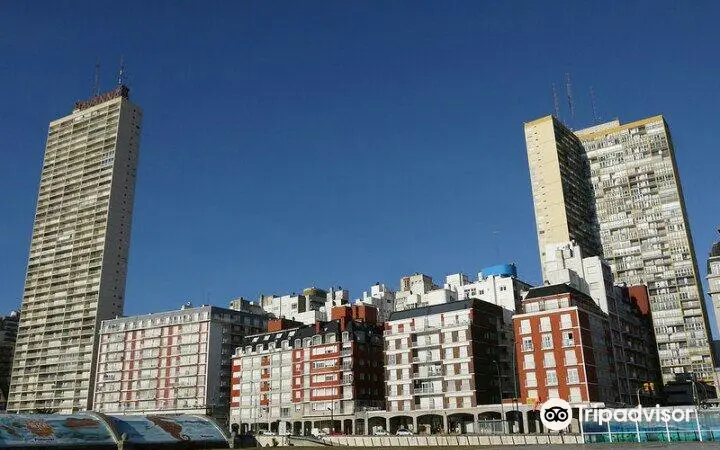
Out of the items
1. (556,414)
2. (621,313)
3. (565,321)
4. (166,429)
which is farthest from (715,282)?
(166,429)

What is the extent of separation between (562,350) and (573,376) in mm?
4562

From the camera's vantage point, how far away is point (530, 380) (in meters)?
114

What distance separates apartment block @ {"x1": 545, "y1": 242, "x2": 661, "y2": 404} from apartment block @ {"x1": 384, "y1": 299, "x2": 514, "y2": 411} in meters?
17.2

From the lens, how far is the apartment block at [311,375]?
13878 cm

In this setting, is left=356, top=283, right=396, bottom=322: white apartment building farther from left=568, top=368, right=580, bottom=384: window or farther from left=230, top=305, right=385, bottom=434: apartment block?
left=568, top=368, right=580, bottom=384: window

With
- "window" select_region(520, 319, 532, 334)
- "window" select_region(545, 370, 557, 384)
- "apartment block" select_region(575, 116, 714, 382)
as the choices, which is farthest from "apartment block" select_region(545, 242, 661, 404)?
"apartment block" select_region(575, 116, 714, 382)

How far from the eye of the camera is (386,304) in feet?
634

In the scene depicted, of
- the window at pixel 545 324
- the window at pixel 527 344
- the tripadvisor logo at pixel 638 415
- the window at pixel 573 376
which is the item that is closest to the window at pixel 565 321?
the window at pixel 545 324

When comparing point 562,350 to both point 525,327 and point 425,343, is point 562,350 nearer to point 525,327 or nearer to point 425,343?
point 525,327

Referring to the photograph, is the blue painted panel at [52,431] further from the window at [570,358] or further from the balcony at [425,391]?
the window at [570,358]

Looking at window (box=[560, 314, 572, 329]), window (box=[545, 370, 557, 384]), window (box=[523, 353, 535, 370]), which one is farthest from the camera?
window (box=[523, 353, 535, 370])

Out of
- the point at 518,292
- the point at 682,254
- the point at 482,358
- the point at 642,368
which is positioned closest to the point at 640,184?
the point at 682,254

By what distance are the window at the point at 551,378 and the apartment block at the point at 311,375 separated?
39.7m

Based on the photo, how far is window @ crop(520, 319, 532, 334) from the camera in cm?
11669
